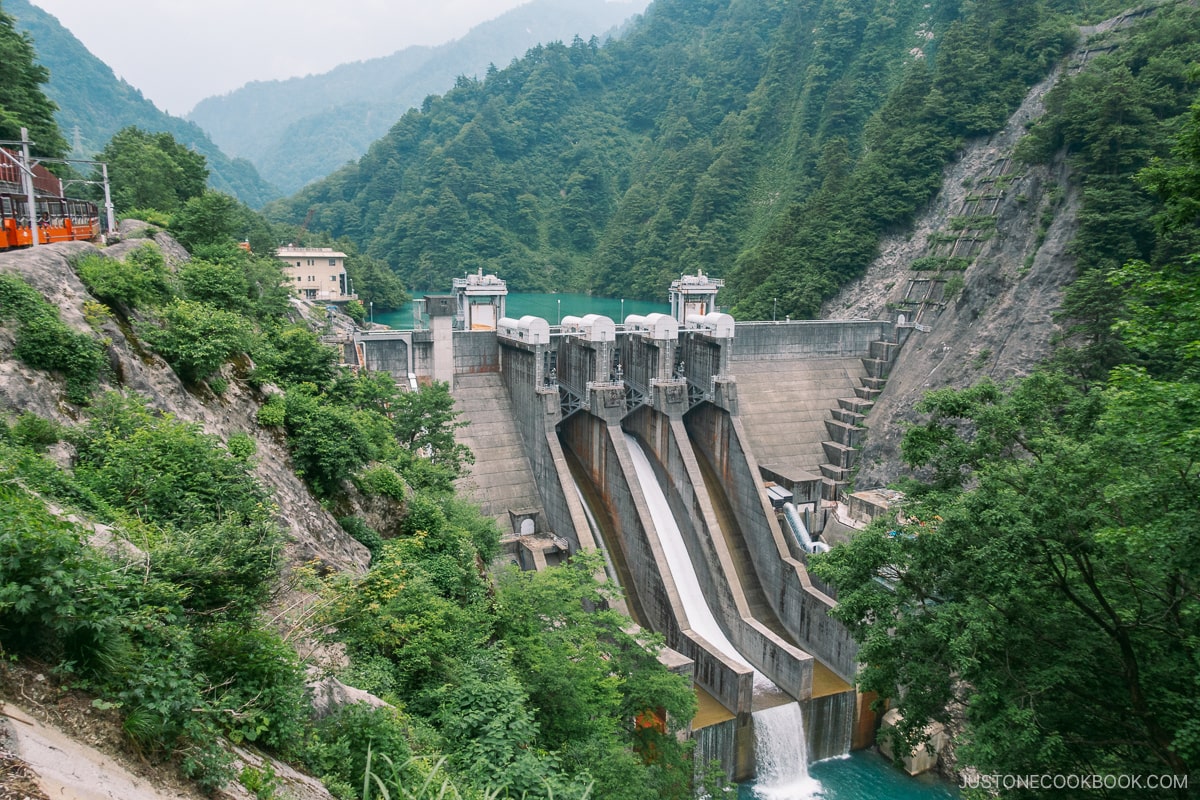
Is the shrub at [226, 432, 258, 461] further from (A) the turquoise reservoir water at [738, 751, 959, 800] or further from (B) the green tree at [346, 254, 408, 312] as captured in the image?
(B) the green tree at [346, 254, 408, 312]

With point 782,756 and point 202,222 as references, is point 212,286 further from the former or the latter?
point 782,756

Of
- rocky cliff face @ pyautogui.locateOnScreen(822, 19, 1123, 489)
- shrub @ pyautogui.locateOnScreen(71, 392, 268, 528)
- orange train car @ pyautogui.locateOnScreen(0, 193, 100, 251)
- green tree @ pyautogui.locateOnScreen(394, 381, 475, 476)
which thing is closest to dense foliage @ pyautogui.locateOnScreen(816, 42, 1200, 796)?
shrub @ pyautogui.locateOnScreen(71, 392, 268, 528)

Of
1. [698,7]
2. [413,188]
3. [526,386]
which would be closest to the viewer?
[526,386]

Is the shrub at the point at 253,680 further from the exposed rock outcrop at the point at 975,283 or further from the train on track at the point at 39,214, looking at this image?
the exposed rock outcrop at the point at 975,283

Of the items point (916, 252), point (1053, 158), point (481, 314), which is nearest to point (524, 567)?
point (481, 314)

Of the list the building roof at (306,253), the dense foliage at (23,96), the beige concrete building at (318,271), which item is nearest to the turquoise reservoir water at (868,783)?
the dense foliage at (23,96)

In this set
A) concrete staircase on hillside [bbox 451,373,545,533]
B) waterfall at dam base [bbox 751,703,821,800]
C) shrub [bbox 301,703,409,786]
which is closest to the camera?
shrub [bbox 301,703,409,786]

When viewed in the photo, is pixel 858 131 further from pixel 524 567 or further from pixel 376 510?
pixel 376 510
